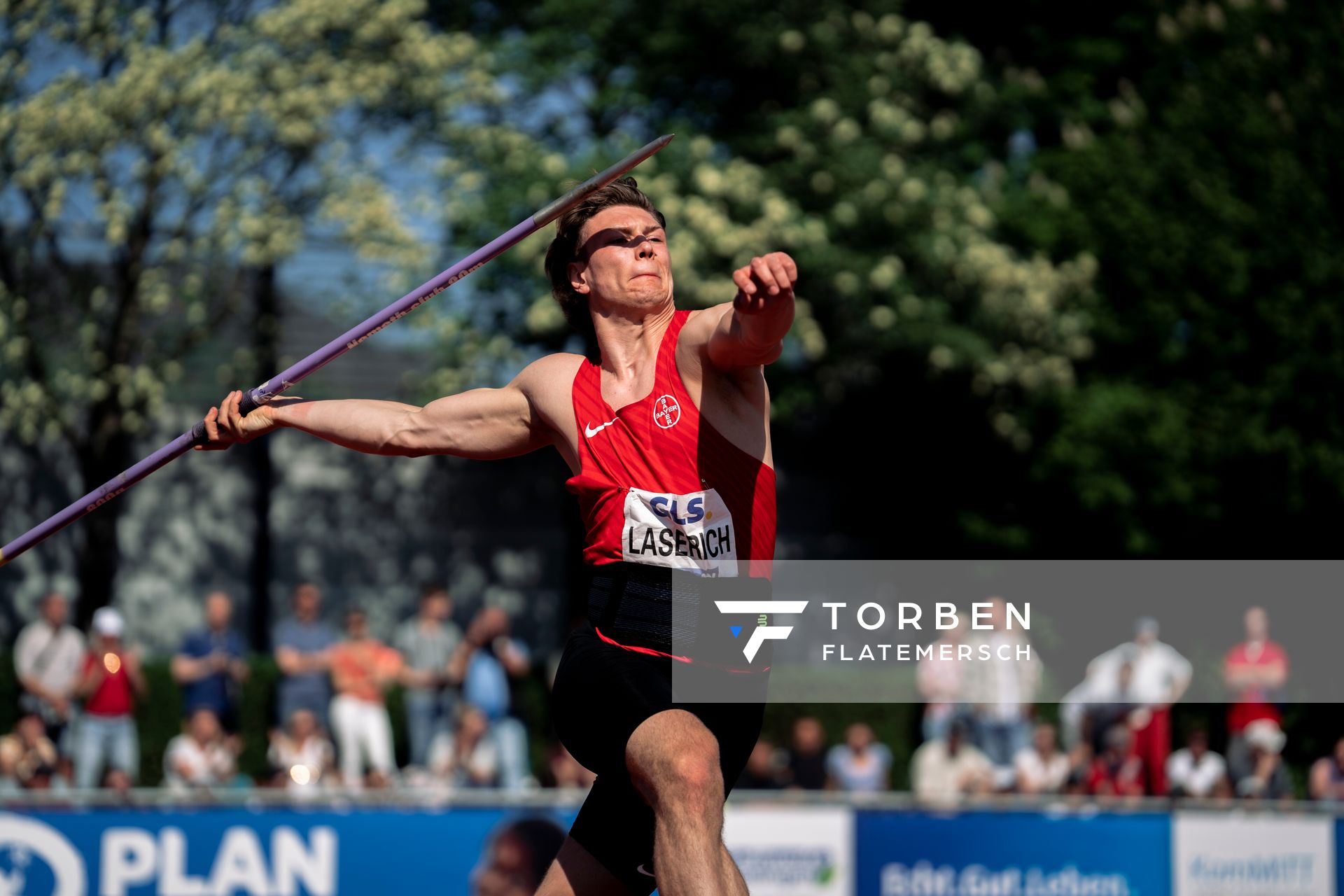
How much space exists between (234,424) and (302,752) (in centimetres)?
737

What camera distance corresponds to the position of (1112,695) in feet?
46.4

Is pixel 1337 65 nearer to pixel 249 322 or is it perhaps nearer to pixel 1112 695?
pixel 1112 695

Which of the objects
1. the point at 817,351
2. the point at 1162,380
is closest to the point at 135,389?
the point at 817,351

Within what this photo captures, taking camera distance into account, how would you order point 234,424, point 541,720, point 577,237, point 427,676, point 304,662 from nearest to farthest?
point 577,237
point 234,424
point 304,662
point 427,676
point 541,720

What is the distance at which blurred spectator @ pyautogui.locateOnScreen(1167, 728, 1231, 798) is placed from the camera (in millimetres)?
13547

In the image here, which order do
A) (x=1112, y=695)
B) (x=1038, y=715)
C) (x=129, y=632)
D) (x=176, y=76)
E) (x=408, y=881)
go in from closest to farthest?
(x=408, y=881) < (x=1112, y=695) < (x=1038, y=715) < (x=176, y=76) < (x=129, y=632)

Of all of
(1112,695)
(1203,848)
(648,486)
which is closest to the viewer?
(648,486)

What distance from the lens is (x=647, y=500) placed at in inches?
197

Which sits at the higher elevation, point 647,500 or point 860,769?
point 647,500

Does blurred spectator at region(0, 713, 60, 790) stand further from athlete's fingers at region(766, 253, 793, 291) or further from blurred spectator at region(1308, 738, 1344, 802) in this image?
blurred spectator at region(1308, 738, 1344, 802)

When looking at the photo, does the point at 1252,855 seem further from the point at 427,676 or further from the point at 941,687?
the point at 427,676

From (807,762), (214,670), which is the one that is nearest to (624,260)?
(807,762)

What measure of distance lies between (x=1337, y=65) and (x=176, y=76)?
45.4 ft

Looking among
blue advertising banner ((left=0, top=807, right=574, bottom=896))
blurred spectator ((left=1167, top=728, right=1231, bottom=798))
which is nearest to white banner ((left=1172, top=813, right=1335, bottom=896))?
blurred spectator ((left=1167, top=728, right=1231, bottom=798))
